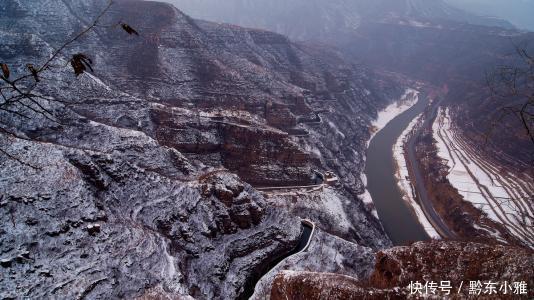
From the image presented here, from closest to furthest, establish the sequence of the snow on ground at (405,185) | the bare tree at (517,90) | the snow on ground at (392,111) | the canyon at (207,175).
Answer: the bare tree at (517,90) → the canyon at (207,175) → the snow on ground at (405,185) → the snow on ground at (392,111)

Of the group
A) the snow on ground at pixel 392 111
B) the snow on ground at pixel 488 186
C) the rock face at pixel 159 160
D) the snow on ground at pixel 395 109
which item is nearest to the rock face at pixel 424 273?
the rock face at pixel 159 160

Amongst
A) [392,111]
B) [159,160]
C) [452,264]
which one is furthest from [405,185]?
[392,111]

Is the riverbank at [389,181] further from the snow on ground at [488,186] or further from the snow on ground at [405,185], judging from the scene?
the snow on ground at [488,186]

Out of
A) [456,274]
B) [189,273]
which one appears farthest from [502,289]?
[189,273]

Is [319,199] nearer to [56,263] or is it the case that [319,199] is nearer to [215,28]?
[56,263]

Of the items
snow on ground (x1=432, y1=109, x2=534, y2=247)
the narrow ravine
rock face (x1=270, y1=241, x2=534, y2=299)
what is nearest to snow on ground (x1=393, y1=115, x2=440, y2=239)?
snow on ground (x1=432, y1=109, x2=534, y2=247)

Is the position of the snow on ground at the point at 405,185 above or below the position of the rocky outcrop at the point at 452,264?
below
